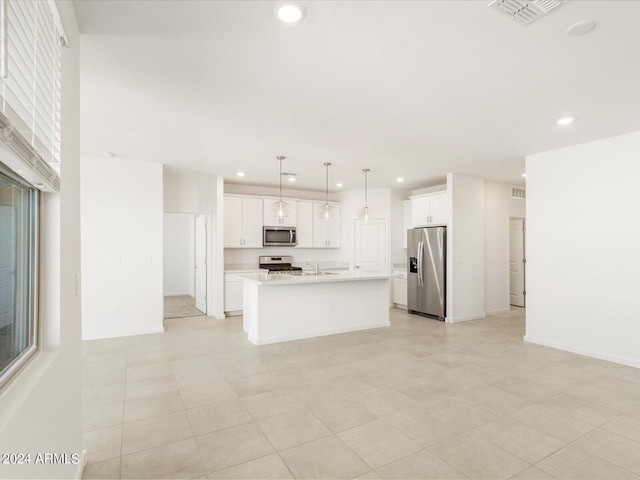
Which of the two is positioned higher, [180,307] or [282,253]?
[282,253]

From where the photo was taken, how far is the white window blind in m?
1.06

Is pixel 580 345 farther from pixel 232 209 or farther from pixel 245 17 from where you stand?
pixel 232 209

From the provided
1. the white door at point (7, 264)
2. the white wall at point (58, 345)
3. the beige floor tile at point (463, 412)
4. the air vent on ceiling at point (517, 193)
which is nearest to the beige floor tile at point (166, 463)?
the white wall at point (58, 345)

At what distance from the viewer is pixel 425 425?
2.66 meters

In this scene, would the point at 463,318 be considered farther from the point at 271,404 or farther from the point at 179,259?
the point at 179,259

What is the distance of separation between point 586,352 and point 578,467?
9.20 feet

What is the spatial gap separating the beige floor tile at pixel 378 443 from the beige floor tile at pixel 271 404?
0.59 meters

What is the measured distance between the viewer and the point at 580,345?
14.7ft

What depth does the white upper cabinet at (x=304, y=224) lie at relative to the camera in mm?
7712

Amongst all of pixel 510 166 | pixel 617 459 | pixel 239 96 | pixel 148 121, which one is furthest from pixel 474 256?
pixel 148 121

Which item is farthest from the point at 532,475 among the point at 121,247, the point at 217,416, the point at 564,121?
the point at 121,247

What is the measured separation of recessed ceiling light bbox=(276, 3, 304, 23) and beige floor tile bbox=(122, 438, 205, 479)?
2657mm

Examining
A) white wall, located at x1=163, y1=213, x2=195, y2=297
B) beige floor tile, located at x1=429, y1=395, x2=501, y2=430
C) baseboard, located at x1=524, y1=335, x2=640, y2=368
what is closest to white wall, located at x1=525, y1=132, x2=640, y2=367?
baseboard, located at x1=524, y1=335, x2=640, y2=368

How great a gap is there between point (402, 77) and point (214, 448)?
2.94m
